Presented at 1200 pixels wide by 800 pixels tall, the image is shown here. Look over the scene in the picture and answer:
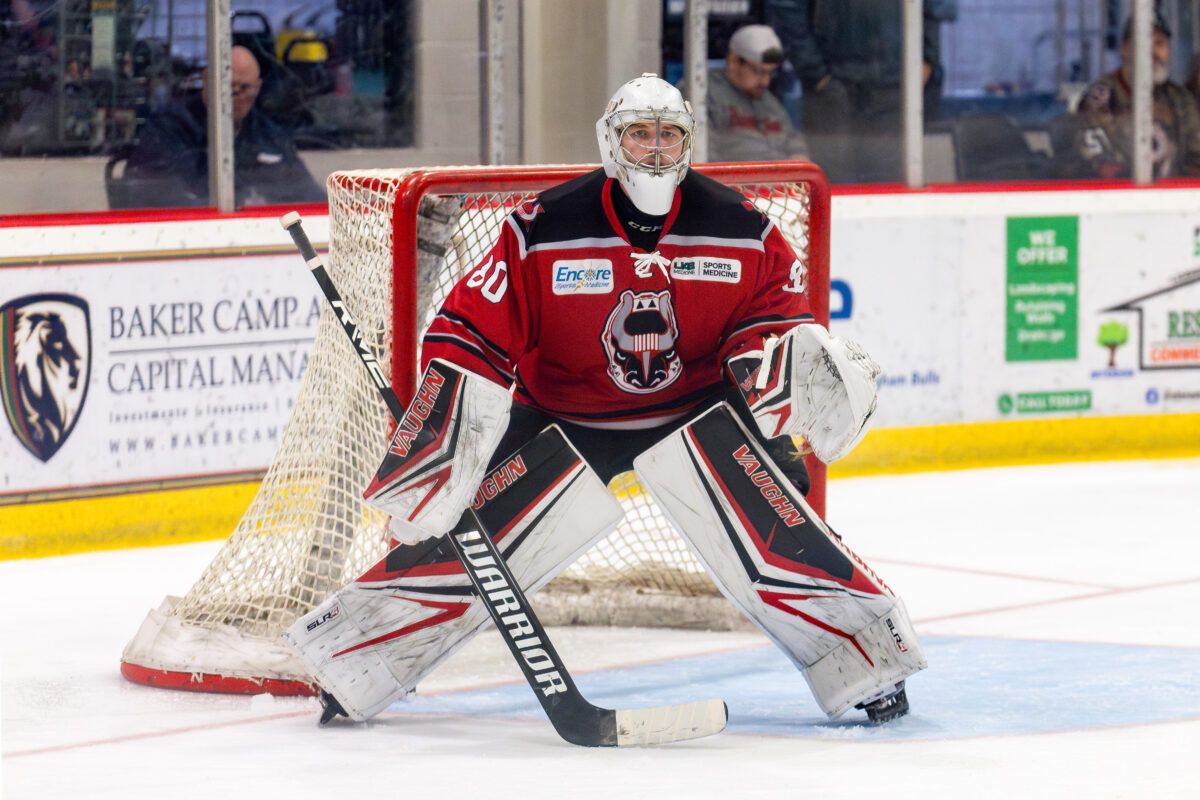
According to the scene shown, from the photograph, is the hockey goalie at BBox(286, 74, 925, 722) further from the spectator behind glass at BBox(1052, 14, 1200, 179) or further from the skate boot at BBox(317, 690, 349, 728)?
the spectator behind glass at BBox(1052, 14, 1200, 179)

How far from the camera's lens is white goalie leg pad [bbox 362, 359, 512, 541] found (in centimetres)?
312

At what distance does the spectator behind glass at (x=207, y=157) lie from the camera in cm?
537

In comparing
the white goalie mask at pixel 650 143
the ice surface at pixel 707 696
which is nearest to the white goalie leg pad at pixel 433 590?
the ice surface at pixel 707 696

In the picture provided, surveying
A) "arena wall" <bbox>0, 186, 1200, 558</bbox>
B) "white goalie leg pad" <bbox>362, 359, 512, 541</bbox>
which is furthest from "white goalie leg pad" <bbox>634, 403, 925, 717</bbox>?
"arena wall" <bbox>0, 186, 1200, 558</bbox>

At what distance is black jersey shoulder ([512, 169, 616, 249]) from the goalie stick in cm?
47

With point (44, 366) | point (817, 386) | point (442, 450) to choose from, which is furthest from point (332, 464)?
point (44, 366)

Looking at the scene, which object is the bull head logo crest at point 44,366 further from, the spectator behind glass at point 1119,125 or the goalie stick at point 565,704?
the spectator behind glass at point 1119,125

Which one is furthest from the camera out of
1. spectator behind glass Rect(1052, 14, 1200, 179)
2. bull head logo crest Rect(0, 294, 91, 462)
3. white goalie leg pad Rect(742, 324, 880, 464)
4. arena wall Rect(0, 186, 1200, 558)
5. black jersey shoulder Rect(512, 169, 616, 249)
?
spectator behind glass Rect(1052, 14, 1200, 179)

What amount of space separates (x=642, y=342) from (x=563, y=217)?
0.24m

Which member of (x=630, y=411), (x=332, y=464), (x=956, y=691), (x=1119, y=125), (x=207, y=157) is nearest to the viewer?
(x=630, y=411)

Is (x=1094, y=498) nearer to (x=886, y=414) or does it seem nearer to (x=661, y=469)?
(x=886, y=414)

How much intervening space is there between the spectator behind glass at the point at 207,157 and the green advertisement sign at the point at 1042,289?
7.40 feet

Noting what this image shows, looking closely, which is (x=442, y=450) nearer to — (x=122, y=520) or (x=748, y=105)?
(x=122, y=520)

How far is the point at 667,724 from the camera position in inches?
124
